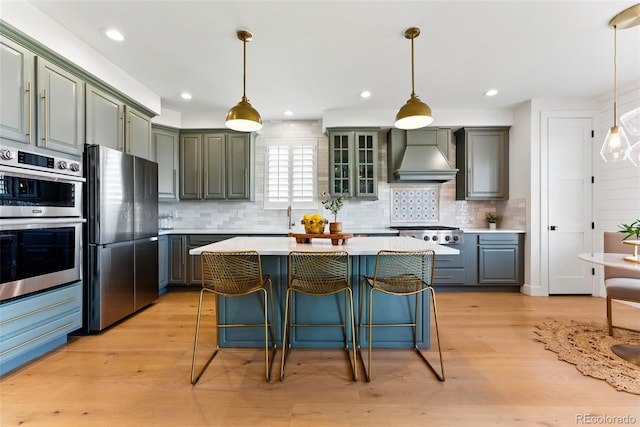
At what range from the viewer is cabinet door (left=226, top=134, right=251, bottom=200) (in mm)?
4312

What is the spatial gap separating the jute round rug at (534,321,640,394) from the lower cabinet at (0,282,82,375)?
4023mm

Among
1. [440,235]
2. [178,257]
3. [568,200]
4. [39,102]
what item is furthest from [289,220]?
[568,200]

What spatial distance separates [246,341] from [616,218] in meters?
4.59

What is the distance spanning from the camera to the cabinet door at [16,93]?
1971mm

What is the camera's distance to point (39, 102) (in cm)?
221

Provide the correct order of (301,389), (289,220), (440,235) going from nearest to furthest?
(301,389) → (440,235) → (289,220)

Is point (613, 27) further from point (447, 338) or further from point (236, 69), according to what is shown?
point (236, 69)

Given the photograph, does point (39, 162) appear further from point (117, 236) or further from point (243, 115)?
point (243, 115)

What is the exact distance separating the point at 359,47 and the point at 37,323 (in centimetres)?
349

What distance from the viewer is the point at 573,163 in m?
3.85

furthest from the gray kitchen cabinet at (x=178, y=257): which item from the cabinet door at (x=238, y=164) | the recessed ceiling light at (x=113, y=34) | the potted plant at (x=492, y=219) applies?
the potted plant at (x=492, y=219)

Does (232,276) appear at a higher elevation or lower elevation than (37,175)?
lower

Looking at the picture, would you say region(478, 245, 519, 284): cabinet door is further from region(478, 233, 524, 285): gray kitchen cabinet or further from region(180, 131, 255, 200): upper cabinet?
region(180, 131, 255, 200): upper cabinet

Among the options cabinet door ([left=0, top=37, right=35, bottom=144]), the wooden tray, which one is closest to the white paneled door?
the wooden tray
